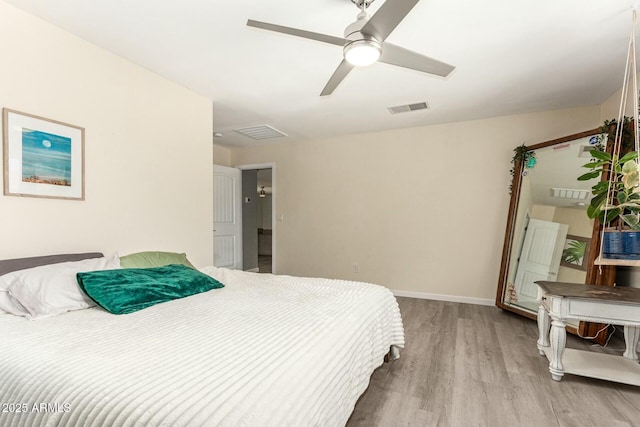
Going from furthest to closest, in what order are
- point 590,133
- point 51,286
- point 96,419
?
point 590,133 → point 51,286 → point 96,419

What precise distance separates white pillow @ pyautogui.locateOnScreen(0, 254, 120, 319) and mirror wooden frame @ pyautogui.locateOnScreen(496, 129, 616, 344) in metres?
3.78

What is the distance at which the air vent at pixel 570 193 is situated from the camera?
2851 mm

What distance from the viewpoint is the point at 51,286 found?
1653 mm

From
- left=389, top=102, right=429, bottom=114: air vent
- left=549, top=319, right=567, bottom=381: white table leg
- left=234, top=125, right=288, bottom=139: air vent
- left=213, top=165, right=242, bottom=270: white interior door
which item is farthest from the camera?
left=213, top=165, right=242, bottom=270: white interior door

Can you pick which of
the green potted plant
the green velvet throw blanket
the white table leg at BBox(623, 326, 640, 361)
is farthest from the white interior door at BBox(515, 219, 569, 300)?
the green velvet throw blanket

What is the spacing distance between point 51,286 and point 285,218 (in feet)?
11.7

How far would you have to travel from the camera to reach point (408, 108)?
3.46 meters

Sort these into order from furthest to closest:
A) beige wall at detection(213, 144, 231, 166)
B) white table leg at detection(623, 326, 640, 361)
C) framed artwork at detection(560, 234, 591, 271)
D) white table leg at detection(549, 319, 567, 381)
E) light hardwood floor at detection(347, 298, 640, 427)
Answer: beige wall at detection(213, 144, 231, 166)
framed artwork at detection(560, 234, 591, 271)
white table leg at detection(623, 326, 640, 361)
white table leg at detection(549, 319, 567, 381)
light hardwood floor at detection(347, 298, 640, 427)

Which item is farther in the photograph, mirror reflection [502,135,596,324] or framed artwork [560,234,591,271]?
mirror reflection [502,135,596,324]

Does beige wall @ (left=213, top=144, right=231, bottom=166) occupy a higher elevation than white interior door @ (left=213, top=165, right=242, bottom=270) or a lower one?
higher

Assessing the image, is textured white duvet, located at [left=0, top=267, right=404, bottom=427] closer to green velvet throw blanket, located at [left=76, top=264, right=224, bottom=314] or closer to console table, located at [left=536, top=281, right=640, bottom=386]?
green velvet throw blanket, located at [left=76, top=264, right=224, bottom=314]

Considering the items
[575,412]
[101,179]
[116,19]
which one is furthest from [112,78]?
[575,412]

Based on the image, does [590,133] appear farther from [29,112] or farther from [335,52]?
[29,112]

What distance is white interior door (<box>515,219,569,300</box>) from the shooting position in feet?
9.96
